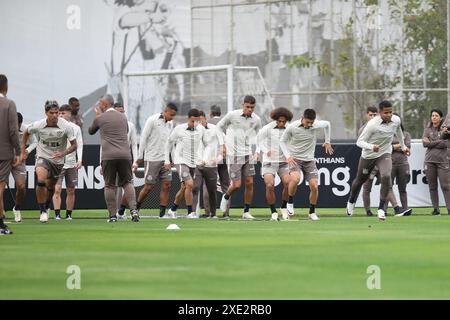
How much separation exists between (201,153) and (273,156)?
245 centimetres

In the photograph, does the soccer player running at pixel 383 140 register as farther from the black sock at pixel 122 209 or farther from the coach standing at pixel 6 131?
the coach standing at pixel 6 131

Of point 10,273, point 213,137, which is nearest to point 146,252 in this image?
point 10,273

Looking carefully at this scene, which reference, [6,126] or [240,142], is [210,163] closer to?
[240,142]

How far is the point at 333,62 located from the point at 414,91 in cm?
315

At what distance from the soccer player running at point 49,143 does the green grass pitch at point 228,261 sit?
6.02ft

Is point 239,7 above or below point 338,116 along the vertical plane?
above

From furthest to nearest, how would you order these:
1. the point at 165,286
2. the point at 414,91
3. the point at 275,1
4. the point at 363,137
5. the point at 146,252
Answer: the point at 275,1
the point at 414,91
the point at 363,137
the point at 146,252
the point at 165,286

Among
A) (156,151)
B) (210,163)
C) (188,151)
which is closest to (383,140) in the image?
(210,163)

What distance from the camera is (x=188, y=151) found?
28109 millimetres

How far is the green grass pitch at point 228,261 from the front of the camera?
11633mm

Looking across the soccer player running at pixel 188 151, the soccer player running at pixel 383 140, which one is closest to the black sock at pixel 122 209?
the soccer player running at pixel 188 151

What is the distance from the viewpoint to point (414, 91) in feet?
125

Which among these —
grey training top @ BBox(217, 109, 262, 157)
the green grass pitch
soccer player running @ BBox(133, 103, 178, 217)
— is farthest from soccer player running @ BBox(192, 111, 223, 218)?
the green grass pitch
